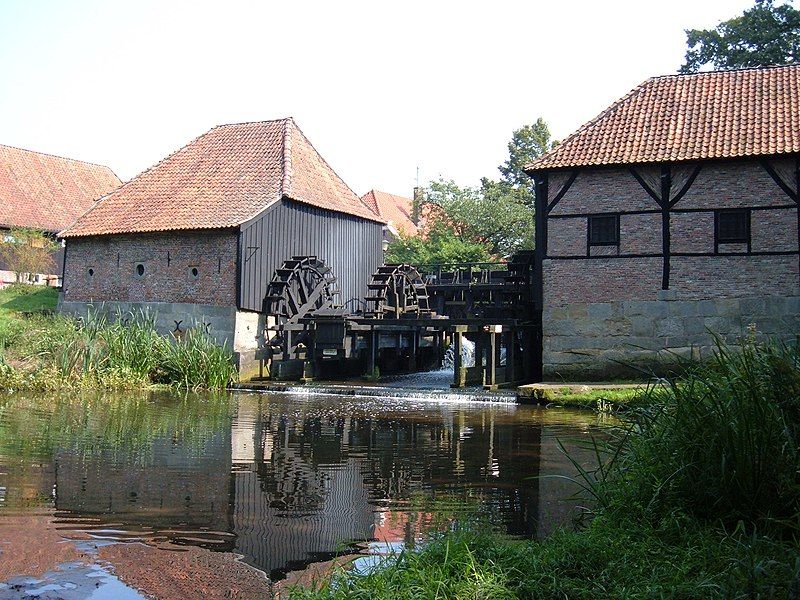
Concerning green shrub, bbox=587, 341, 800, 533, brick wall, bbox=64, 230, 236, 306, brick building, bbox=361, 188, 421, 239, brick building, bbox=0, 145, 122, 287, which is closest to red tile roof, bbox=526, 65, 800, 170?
brick wall, bbox=64, 230, 236, 306

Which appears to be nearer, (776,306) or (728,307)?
(776,306)

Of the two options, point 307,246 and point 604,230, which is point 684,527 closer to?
point 604,230

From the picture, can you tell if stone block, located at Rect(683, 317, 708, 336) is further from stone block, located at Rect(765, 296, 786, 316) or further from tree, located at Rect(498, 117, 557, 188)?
tree, located at Rect(498, 117, 557, 188)

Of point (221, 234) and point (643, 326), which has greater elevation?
point (221, 234)

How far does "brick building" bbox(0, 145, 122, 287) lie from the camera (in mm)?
29938

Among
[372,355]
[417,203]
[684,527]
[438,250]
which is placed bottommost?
[684,527]

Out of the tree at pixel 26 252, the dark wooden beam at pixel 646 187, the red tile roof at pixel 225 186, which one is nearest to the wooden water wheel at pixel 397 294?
the red tile roof at pixel 225 186

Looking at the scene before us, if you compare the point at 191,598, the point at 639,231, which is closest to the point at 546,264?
the point at 639,231

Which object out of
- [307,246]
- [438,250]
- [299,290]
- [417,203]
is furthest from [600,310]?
[417,203]

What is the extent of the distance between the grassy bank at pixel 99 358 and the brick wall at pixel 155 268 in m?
2.04

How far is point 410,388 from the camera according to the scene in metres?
18.2

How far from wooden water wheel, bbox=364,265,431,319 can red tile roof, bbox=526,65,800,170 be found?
5.57 metres

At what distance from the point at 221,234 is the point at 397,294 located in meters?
5.15

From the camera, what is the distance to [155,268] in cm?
2141
